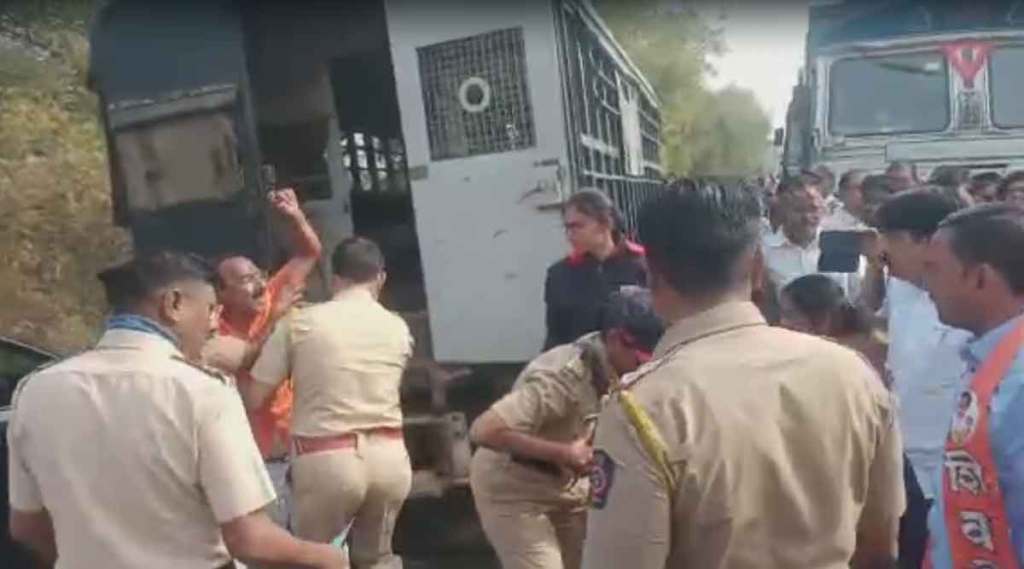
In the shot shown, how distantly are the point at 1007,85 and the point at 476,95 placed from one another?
5395 mm

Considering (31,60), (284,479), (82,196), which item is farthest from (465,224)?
(31,60)

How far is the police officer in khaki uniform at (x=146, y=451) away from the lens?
10.8 feet

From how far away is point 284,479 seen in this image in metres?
5.51

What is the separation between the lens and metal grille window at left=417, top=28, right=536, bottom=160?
6.98 metres

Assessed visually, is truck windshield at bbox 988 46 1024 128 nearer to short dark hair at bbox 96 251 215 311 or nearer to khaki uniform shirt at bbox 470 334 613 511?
khaki uniform shirt at bbox 470 334 613 511

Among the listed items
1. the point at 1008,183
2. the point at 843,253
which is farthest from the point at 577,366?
the point at 1008,183

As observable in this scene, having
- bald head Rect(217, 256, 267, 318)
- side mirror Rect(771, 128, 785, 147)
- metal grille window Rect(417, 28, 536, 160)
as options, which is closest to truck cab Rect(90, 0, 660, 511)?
metal grille window Rect(417, 28, 536, 160)

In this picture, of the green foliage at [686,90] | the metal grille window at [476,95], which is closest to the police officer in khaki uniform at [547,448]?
the metal grille window at [476,95]

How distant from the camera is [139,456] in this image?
10.8ft

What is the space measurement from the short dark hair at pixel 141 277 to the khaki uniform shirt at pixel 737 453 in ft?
4.33

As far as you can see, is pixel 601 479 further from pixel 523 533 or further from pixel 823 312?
pixel 523 533

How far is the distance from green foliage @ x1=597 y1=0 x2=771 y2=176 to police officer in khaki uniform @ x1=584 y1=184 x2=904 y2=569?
1546 cm

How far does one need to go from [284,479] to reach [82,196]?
8862mm

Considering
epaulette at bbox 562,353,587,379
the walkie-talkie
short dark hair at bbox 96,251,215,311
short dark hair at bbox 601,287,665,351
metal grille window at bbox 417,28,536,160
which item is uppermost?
metal grille window at bbox 417,28,536,160
